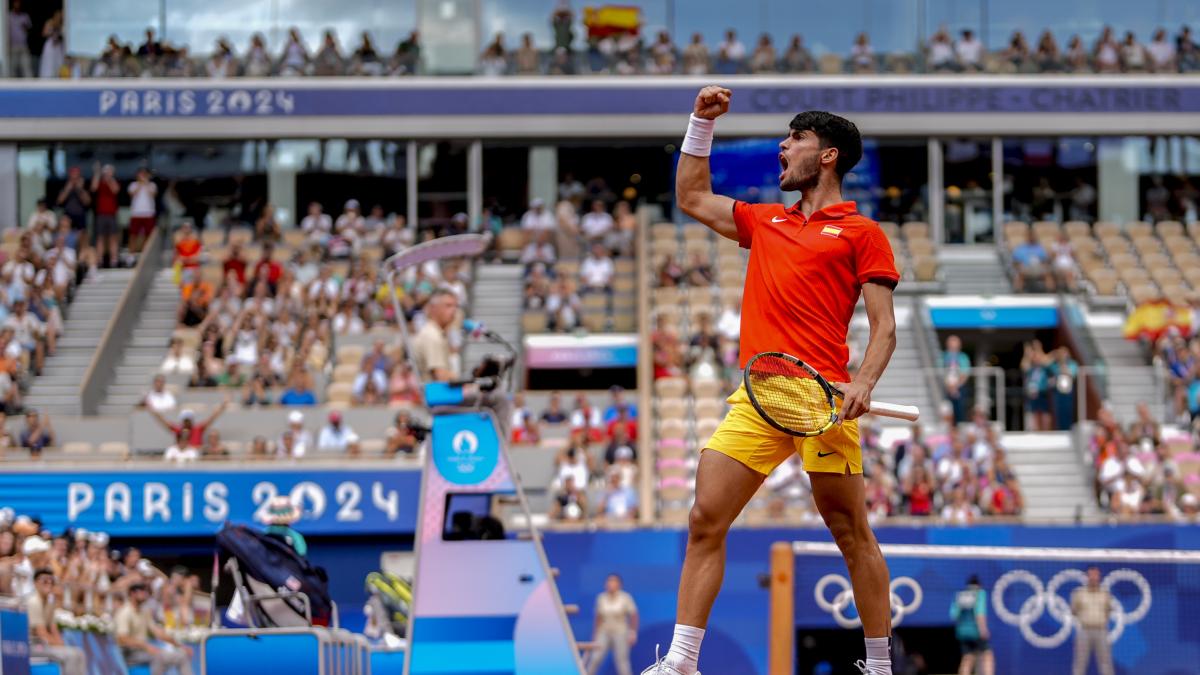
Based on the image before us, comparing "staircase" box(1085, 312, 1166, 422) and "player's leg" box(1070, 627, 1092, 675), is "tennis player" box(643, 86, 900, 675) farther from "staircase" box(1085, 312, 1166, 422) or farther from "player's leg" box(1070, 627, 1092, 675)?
"staircase" box(1085, 312, 1166, 422)

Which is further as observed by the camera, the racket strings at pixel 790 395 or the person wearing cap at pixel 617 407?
the person wearing cap at pixel 617 407

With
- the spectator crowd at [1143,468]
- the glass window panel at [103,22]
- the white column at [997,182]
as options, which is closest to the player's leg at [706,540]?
the spectator crowd at [1143,468]

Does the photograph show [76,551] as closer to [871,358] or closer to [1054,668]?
[1054,668]

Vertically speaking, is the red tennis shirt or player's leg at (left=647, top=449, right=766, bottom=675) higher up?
the red tennis shirt

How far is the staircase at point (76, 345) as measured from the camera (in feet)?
78.5

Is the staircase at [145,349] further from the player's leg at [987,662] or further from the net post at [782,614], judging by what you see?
the net post at [782,614]

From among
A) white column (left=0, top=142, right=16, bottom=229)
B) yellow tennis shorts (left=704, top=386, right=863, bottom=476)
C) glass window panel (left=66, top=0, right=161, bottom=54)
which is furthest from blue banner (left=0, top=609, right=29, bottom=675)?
white column (left=0, top=142, right=16, bottom=229)

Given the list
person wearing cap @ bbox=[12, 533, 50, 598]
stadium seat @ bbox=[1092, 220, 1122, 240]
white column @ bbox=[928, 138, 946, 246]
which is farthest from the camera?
white column @ bbox=[928, 138, 946, 246]

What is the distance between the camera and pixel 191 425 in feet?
69.5

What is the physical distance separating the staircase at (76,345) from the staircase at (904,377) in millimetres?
10124

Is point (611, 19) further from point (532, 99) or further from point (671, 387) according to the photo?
point (671, 387)

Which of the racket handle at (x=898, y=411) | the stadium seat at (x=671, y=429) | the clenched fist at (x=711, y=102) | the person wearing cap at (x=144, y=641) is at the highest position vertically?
the clenched fist at (x=711, y=102)

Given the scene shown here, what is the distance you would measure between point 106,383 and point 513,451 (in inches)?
279

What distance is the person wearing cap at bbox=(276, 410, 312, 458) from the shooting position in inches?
818
